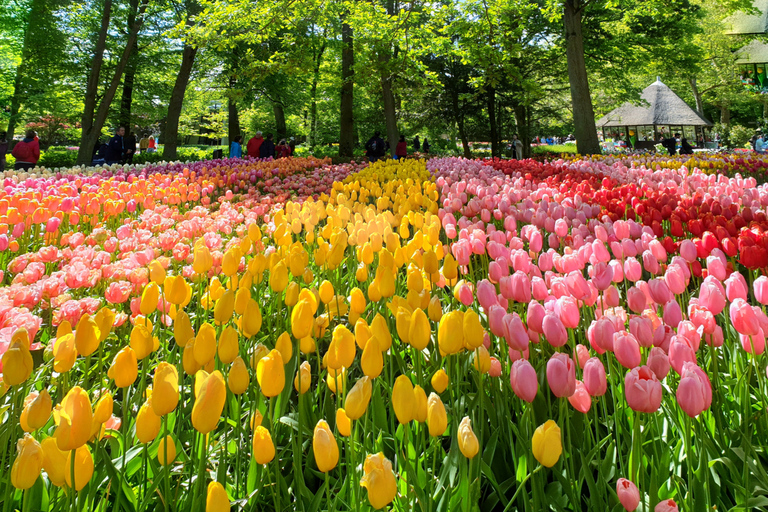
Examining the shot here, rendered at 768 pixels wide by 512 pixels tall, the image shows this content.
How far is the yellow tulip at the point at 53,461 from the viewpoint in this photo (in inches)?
38.6

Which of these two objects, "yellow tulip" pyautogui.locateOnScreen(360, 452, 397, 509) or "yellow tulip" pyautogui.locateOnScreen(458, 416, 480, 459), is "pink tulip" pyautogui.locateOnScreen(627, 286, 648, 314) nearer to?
"yellow tulip" pyautogui.locateOnScreen(458, 416, 480, 459)

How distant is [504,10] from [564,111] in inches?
1117

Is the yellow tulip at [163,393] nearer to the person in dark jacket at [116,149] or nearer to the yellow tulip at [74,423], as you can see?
the yellow tulip at [74,423]

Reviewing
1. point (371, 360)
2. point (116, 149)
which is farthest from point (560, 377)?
point (116, 149)

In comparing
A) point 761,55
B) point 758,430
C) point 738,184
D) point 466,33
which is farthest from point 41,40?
point 761,55

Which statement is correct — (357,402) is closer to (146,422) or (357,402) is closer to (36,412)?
(146,422)

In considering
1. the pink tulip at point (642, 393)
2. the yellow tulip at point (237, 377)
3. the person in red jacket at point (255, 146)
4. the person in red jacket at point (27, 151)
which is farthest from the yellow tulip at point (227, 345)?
the person in red jacket at point (255, 146)

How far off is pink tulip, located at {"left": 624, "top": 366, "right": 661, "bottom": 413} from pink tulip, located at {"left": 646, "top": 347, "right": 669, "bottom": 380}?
0.47 feet

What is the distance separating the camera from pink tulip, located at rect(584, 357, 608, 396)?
49.1 inches

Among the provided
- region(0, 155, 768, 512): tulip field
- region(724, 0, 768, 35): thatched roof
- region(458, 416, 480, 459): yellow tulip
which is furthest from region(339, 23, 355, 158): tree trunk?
region(724, 0, 768, 35): thatched roof

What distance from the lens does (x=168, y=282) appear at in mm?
1739

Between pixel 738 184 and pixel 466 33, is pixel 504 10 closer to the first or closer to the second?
pixel 466 33

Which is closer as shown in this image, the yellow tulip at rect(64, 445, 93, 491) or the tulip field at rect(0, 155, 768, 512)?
the yellow tulip at rect(64, 445, 93, 491)

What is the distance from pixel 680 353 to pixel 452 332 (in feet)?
1.90
